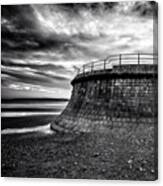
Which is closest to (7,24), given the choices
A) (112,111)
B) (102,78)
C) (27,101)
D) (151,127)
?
(27,101)

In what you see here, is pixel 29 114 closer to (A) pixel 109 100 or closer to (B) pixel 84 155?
(B) pixel 84 155

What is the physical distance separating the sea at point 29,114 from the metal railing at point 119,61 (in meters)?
0.70

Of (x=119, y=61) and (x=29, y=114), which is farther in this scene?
(x=29, y=114)

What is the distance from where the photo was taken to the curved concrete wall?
632cm

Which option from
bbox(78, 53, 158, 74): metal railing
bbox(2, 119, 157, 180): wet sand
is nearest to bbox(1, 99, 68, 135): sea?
bbox(2, 119, 157, 180): wet sand

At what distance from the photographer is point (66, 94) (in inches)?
257

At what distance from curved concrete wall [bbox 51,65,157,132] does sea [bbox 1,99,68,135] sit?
0.14m

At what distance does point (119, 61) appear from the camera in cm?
631

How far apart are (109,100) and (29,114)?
1391mm

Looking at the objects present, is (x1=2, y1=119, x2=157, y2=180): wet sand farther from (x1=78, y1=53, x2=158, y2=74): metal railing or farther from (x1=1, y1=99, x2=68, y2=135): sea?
(x1=78, y1=53, x2=158, y2=74): metal railing

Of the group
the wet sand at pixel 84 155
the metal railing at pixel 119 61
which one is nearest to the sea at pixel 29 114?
the wet sand at pixel 84 155

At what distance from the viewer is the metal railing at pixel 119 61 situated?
238 inches

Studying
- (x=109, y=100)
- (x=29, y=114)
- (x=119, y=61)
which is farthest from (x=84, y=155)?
(x=119, y=61)

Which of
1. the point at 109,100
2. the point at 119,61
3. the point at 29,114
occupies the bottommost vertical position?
the point at 29,114
